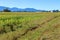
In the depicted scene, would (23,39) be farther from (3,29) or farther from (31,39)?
(3,29)

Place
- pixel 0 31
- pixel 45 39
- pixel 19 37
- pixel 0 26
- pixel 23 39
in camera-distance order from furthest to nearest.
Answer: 1. pixel 0 26
2. pixel 0 31
3. pixel 19 37
4. pixel 23 39
5. pixel 45 39

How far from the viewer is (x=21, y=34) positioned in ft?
57.4

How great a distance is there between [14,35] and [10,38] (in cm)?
97

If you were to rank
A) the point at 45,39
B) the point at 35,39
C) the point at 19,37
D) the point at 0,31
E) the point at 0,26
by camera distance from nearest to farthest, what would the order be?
the point at 45,39 < the point at 35,39 < the point at 19,37 < the point at 0,31 < the point at 0,26

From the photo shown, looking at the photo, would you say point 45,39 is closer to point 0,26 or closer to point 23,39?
point 23,39

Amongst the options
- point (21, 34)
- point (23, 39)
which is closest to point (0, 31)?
point (21, 34)

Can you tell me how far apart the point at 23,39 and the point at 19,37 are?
1258mm

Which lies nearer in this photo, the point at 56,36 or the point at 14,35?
the point at 56,36

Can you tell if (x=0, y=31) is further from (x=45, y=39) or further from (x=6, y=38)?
(x=45, y=39)

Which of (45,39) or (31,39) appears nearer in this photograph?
(45,39)

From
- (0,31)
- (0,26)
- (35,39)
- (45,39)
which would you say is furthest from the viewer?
(0,26)

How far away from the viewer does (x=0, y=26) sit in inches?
897

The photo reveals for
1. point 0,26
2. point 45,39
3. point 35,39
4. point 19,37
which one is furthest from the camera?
point 0,26

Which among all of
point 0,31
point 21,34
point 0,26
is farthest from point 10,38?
point 0,26
